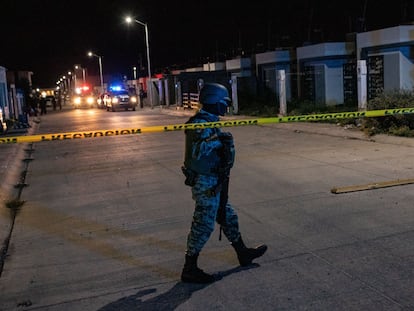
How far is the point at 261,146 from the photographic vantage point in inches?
599

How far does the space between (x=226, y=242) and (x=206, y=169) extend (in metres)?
1.56

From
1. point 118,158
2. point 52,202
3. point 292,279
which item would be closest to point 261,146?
point 118,158

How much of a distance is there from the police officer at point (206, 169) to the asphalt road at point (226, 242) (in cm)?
32

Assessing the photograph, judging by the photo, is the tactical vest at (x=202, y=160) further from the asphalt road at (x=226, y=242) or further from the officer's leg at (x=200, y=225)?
the asphalt road at (x=226, y=242)

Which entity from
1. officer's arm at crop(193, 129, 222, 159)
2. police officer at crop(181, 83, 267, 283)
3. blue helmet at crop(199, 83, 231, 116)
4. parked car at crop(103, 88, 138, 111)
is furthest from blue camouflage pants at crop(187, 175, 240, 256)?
parked car at crop(103, 88, 138, 111)

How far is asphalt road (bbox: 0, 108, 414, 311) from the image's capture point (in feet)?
14.8

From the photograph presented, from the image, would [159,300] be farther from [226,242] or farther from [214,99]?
[214,99]

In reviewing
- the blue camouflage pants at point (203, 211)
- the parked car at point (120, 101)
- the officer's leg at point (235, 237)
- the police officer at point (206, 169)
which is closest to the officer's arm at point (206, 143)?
the police officer at point (206, 169)

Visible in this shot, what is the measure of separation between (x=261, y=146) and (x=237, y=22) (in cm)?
4401

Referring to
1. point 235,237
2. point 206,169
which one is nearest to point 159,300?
point 235,237

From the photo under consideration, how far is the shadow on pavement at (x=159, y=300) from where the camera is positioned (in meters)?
4.36

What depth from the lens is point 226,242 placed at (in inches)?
237

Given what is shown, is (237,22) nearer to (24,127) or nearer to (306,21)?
(306,21)

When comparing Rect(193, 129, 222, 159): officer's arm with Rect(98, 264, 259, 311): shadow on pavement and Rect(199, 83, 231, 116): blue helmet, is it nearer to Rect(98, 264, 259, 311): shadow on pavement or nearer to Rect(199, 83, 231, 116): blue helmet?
Rect(199, 83, 231, 116): blue helmet
